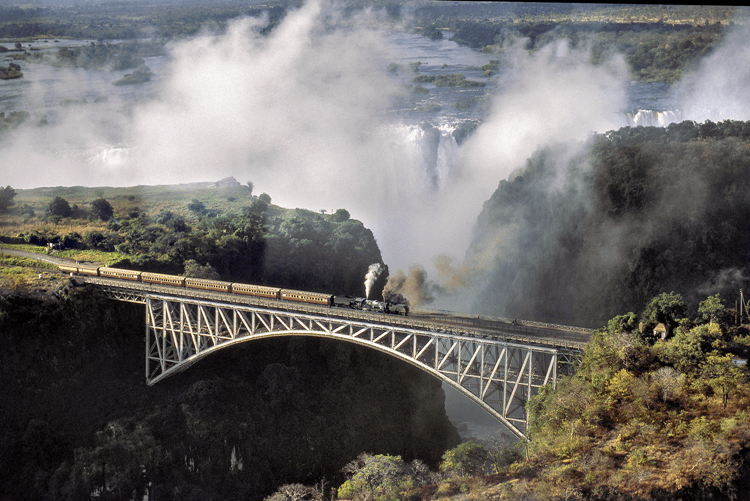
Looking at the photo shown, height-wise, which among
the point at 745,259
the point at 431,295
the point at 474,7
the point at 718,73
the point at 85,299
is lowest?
the point at 431,295

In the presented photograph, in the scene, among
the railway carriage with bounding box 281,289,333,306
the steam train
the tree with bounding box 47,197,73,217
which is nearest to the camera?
the steam train

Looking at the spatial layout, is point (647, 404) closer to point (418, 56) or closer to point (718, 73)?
point (718, 73)

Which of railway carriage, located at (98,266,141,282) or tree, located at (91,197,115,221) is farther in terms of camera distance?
tree, located at (91,197,115,221)

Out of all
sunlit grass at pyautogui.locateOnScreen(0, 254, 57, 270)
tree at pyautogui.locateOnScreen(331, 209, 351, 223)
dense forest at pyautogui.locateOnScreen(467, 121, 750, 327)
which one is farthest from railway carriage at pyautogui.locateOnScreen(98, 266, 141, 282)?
dense forest at pyautogui.locateOnScreen(467, 121, 750, 327)

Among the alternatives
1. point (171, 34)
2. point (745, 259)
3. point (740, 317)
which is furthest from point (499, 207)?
point (171, 34)

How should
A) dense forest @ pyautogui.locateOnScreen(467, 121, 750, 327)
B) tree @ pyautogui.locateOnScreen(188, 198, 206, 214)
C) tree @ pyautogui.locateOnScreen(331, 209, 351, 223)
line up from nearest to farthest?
1. dense forest @ pyautogui.locateOnScreen(467, 121, 750, 327)
2. tree @ pyautogui.locateOnScreen(188, 198, 206, 214)
3. tree @ pyautogui.locateOnScreen(331, 209, 351, 223)

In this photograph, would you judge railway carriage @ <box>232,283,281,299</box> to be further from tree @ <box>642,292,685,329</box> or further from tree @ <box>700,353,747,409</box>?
tree @ <box>700,353,747,409</box>
